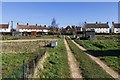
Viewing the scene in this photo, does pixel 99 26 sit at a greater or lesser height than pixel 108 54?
greater

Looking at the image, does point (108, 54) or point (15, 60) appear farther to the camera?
point (108, 54)

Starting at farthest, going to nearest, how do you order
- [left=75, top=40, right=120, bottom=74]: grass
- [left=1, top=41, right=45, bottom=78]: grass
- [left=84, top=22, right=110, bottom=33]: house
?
[left=84, top=22, right=110, bottom=33]: house → [left=75, top=40, right=120, bottom=74]: grass → [left=1, top=41, right=45, bottom=78]: grass

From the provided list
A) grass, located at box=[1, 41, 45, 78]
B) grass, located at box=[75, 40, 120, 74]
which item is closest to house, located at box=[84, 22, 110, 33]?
grass, located at box=[75, 40, 120, 74]

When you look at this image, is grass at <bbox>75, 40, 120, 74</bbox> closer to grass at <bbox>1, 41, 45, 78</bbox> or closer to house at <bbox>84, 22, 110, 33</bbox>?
grass at <bbox>1, 41, 45, 78</bbox>

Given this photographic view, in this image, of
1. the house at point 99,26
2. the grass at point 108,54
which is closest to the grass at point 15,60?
the grass at point 108,54

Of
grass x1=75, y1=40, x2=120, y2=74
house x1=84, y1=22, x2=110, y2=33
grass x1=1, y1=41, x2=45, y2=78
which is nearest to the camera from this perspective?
grass x1=1, y1=41, x2=45, y2=78

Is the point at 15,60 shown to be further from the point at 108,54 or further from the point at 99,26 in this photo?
the point at 99,26

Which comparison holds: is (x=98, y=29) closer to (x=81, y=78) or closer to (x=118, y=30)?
(x=118, y=30)

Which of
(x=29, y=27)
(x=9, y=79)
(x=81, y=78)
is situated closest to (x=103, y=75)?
(x=81, y=78)

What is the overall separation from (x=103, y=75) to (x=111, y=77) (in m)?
0.68

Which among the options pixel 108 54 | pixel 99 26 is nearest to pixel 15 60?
pixel 108 54

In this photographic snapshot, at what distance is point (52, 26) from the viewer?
145 meters

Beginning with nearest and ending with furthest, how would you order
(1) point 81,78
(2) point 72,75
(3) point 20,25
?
1. (1) point 81,78
2. (2) point 72,75
3. (3) point 20,25

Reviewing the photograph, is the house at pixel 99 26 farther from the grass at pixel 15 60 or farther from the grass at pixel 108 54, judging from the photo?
the grass at pixel 15 60
